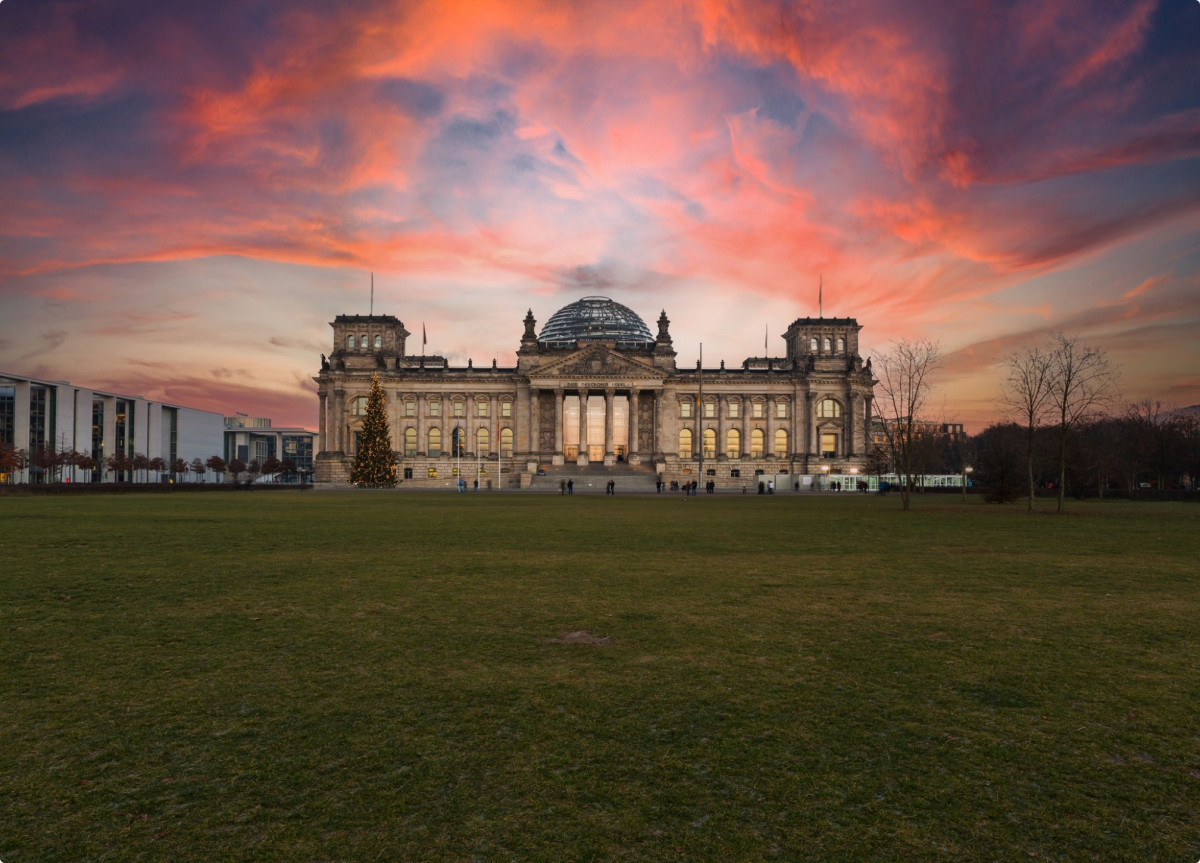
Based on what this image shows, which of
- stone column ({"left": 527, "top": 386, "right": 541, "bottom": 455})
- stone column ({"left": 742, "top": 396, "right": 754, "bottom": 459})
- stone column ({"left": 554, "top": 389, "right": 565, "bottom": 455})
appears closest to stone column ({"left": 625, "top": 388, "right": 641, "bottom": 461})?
stone column ({"left": 554, "top": 389, "right": 565, "bottom": 455})

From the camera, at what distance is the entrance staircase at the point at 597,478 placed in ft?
261

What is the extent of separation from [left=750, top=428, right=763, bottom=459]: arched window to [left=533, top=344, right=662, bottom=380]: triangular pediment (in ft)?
55.9

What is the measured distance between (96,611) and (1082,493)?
6913cm

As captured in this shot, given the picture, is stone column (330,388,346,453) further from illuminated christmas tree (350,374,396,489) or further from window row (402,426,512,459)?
illuminated christmas tree (350,374,396,489)

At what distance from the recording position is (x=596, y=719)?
5.43 meters

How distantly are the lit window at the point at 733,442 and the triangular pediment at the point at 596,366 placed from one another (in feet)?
46.8

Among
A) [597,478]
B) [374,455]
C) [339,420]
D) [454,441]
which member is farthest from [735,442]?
[339,420]

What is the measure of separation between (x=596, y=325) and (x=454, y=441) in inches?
1205

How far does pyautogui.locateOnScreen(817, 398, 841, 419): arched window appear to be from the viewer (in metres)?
100

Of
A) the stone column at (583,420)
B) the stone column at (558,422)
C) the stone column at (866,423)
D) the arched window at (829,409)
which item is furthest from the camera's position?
the arched window at (829,409)

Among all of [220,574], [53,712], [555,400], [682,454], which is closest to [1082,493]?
[682,454]

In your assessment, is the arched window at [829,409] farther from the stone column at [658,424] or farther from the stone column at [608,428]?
the stone column at [608,428]

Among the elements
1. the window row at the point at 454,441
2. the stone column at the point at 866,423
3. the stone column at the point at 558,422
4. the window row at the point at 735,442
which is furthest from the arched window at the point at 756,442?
the window row at the point at 454,441

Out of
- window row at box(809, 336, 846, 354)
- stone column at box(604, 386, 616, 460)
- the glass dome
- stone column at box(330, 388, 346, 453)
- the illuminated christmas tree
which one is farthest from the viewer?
the glass dome
